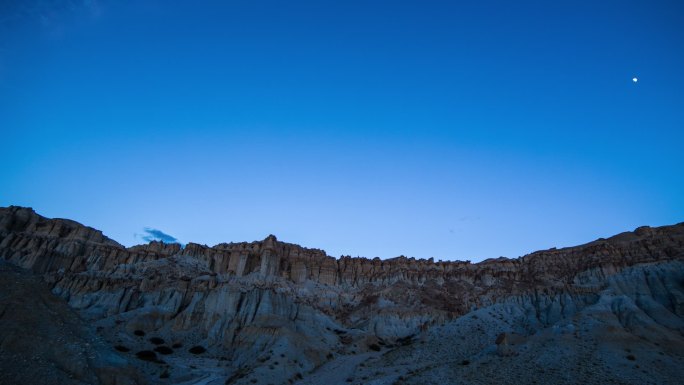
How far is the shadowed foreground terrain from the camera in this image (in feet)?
131

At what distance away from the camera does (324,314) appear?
95125mm

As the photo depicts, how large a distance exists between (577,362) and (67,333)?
4605cm

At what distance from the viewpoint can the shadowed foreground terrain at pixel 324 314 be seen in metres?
40.0

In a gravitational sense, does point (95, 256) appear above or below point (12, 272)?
above

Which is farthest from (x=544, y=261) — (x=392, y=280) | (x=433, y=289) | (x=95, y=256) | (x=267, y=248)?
(x=95, y=256)

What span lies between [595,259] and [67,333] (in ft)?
306

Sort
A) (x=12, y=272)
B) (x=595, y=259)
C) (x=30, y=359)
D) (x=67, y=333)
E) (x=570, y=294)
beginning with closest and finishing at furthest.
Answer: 1. (x=30, y=359)
2. (x=67, y=333)
3. (x=12, y=272)
4. (x=570, y=294)
5. (x=595, y=259)

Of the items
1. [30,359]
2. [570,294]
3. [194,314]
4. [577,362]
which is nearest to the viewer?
[30,359]

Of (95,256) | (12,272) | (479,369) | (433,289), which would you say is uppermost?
(95,256)

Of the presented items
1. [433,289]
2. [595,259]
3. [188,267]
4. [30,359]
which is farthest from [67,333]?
[595,259]

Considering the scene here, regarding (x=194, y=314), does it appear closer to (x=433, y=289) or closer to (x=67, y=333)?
(x=67, y=333)

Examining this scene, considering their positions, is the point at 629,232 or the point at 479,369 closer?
the point at 479,369

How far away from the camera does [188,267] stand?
109688 millimetres

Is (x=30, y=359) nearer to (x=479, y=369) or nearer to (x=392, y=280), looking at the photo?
(x=479, y=369)
